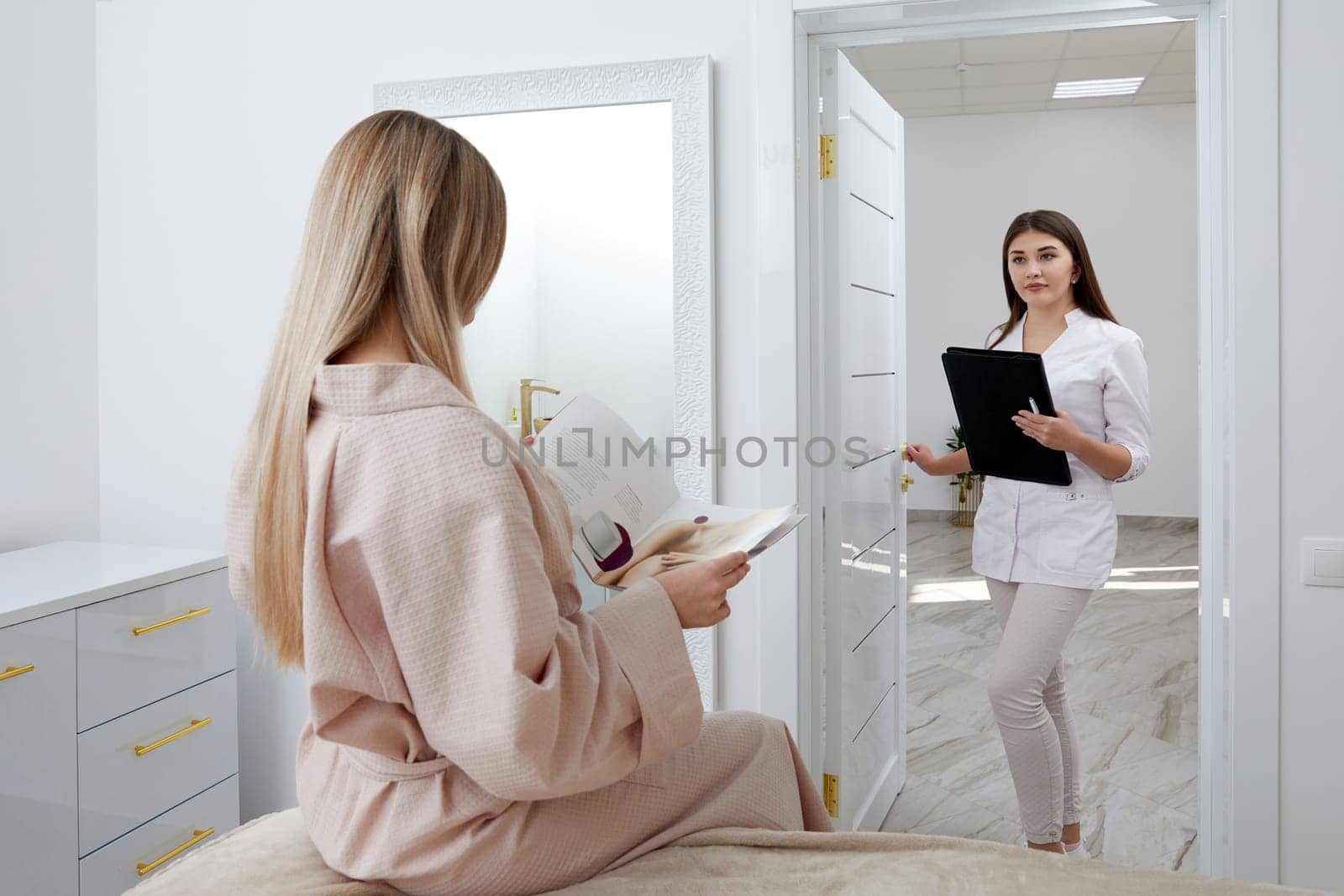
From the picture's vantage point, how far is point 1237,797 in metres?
2.12

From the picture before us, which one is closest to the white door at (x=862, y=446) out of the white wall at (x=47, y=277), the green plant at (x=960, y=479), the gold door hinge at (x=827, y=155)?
the gold door hinge at (x=827, y=155)

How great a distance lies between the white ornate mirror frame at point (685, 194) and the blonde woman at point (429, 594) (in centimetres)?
108

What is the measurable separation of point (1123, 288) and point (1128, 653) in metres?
3.75

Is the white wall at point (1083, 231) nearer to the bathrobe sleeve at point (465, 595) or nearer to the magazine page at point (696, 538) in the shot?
the magazine page at point (696, 538)

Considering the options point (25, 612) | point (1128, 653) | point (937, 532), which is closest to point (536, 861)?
point (25, 612)

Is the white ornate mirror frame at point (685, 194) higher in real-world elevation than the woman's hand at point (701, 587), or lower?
higher

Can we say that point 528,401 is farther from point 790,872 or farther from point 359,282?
point 790,872

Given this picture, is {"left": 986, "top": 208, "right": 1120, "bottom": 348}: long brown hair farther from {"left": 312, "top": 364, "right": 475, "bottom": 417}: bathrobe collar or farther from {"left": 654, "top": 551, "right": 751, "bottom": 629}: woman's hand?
{"left": 312, "top": 364, "right": 475, "bottom": 417}: bathrobe collar

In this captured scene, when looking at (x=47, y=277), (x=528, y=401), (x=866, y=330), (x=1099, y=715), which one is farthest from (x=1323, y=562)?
(x=47, y=277)

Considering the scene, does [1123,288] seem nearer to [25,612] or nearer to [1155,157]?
[1155,157]

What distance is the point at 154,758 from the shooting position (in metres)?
2.27

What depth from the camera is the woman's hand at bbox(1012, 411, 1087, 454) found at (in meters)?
2.48

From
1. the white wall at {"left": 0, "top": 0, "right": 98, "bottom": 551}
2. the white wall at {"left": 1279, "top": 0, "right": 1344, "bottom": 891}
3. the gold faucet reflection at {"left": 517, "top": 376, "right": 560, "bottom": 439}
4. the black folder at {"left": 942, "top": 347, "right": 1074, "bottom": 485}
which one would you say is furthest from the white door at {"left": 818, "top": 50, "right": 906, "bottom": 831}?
the white wall at {"left": 0, "top": 0, "right": 98, "bottom": 551}

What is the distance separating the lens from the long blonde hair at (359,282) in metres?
1.13
